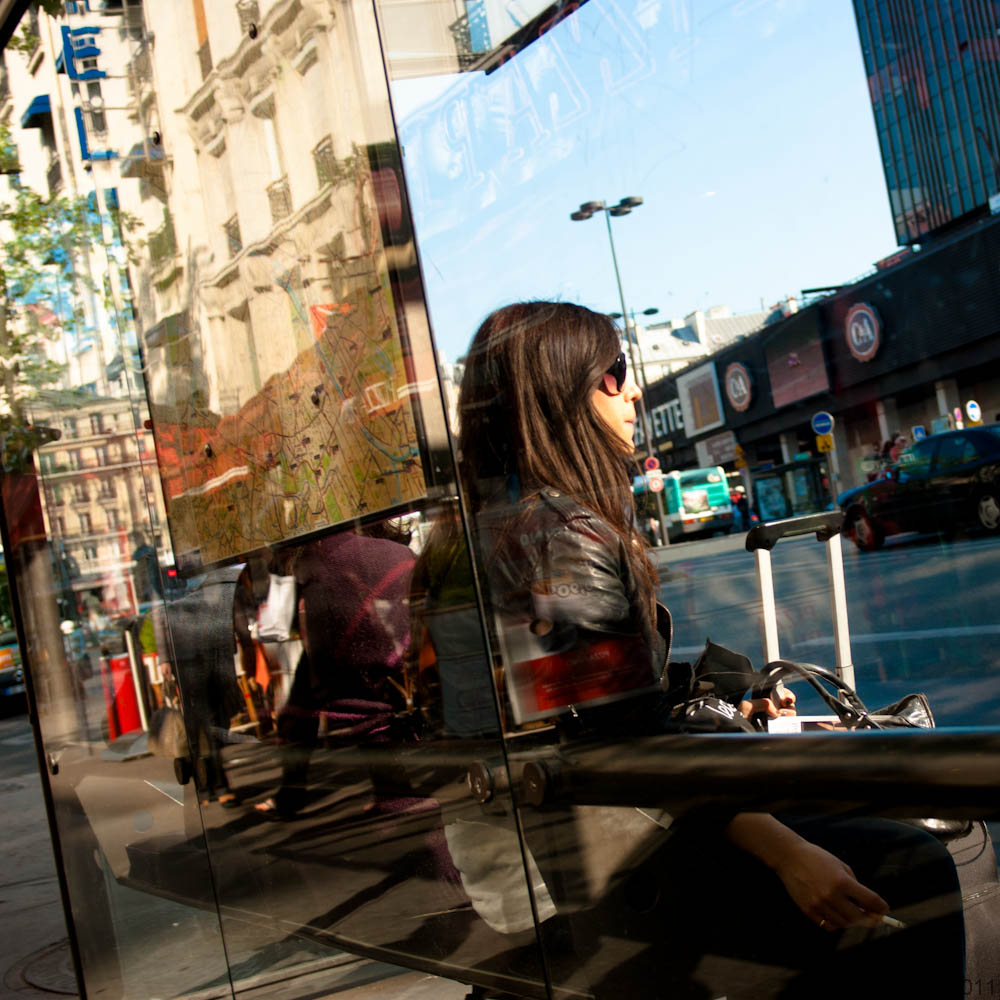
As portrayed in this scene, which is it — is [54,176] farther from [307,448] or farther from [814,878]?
[814,878]

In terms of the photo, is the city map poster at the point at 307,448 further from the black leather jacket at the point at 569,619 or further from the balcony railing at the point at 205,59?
the balcony railing at the point at 205,59

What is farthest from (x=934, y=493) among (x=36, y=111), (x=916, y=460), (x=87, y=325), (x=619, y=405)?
(x=36, y=111)

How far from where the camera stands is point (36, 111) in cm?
269

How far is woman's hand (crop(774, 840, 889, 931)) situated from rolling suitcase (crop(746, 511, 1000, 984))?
142 mm

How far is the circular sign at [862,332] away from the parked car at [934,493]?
5.4 inches

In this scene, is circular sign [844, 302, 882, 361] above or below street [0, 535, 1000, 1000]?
above

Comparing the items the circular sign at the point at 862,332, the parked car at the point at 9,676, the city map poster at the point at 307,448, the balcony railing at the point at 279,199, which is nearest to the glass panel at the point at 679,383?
the circular sign at the point at 862,332

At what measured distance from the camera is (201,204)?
2.16m

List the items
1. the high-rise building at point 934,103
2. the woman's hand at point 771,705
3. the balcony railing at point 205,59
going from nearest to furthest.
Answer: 1. the high-rise building at point 934,103
2. the woman's hand at point 771,705
3. the balcony railing at point 205,59

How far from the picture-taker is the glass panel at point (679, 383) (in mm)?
1414

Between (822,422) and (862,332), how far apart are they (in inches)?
5.4

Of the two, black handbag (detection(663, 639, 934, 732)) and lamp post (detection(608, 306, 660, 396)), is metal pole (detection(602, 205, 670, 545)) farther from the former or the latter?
black handbag (detection(663, 639, 934, 732))

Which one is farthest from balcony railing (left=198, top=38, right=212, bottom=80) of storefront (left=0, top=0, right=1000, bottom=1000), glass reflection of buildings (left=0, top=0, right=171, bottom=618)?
glass reflection of buildings (left=0, top=0, right=171, bottom=618)

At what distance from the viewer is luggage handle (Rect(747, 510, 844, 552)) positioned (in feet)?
5.90
